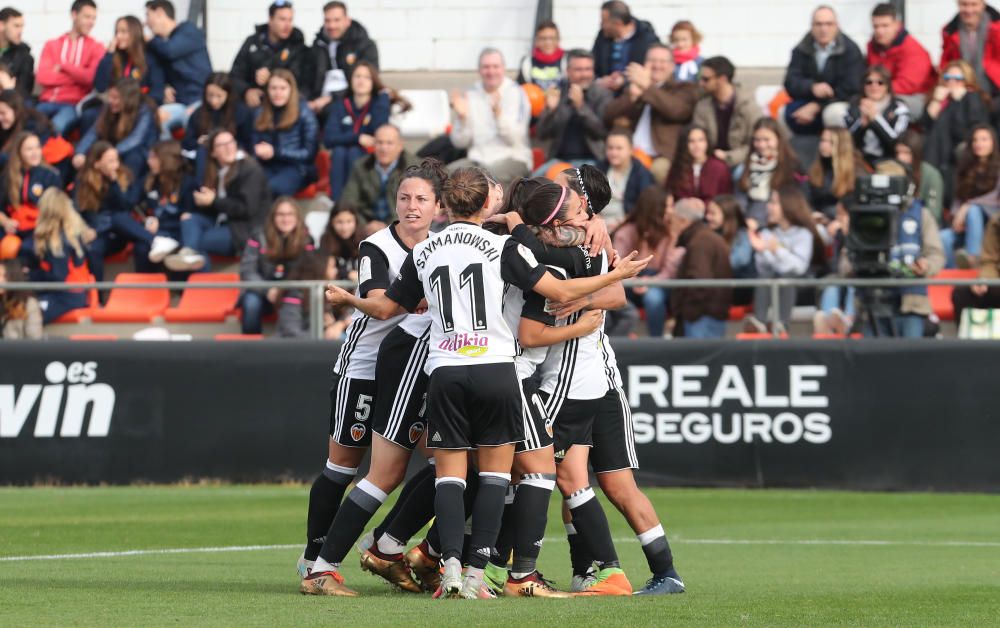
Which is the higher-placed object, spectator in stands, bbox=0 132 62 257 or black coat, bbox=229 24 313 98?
black coat, bbox=229 24 313 98

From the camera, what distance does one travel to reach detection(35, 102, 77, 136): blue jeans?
2052 centimetres

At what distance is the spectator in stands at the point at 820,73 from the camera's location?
18750 mm

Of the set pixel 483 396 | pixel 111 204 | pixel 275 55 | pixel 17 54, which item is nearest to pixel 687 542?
pixel 483 396

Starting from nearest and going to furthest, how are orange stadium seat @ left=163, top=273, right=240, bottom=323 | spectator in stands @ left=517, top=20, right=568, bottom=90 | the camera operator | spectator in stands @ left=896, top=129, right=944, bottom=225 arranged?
the camera operator → orange stadium seat @ left=163, top=273, right=240, bottom=323 → spectator in stands @ left=896, top=129, right=944, bottom=225 → spectator in stands @ left=517, top=20, right=568, bottom=90

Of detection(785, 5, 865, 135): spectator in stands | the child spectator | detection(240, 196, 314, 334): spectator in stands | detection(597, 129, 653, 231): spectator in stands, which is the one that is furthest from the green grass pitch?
detection(785, 5, 865, 135): spectator in stands

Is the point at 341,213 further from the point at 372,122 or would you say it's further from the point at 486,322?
the point at 486,322

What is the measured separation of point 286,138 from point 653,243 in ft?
15.9

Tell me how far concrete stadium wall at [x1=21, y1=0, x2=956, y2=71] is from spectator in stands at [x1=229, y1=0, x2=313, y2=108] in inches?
108

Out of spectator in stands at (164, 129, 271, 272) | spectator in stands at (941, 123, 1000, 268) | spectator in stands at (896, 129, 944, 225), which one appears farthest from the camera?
spectator in stands at (164, 129, 271, 272)

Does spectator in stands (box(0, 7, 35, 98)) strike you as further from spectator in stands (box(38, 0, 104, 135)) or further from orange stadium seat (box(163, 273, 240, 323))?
orange stadium seat (box(163, 273, 240, 323))

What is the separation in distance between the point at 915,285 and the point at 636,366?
264cm

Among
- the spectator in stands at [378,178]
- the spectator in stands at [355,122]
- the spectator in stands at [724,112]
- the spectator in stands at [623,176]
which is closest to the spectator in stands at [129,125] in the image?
the spectator in stands at [355,122]

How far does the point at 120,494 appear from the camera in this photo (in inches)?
613

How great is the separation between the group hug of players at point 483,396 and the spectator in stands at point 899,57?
1136 cm
